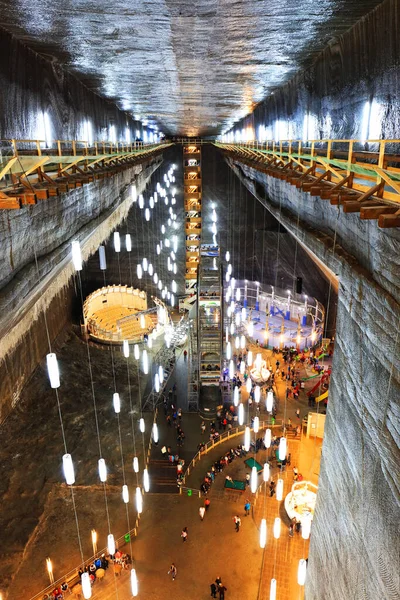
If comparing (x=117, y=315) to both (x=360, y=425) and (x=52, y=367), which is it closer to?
(x=52, y=367)

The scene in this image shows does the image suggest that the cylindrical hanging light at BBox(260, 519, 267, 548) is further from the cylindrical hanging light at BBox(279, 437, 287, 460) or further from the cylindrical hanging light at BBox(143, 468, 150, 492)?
the cylindrical hanging light at BBox(143, 468, 150, 492)

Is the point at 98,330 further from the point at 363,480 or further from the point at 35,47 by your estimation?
the point at 363,480

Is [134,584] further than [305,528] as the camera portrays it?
No

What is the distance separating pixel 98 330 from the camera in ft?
64.0

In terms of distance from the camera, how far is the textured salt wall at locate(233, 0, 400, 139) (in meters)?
4.57

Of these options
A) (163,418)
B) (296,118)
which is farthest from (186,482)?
(296,118)

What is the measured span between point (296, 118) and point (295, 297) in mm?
12409

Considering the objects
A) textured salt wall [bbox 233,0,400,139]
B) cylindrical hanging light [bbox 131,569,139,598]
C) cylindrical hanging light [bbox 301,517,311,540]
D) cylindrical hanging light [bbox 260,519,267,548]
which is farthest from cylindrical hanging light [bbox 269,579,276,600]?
textured salt wall [bbox 233,0,400,139]

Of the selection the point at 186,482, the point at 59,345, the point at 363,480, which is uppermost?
the point at 363,480

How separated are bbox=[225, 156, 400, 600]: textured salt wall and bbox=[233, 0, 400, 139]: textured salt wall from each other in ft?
4.14

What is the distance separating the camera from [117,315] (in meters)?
22.2

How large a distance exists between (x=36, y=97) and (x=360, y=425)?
7102 mm

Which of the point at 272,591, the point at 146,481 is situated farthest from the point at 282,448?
the point at 146,481

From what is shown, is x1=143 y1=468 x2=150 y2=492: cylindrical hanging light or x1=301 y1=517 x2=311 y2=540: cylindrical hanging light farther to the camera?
x1=143 y1=468 x2=150 y2=492: cylindrical hanging light
